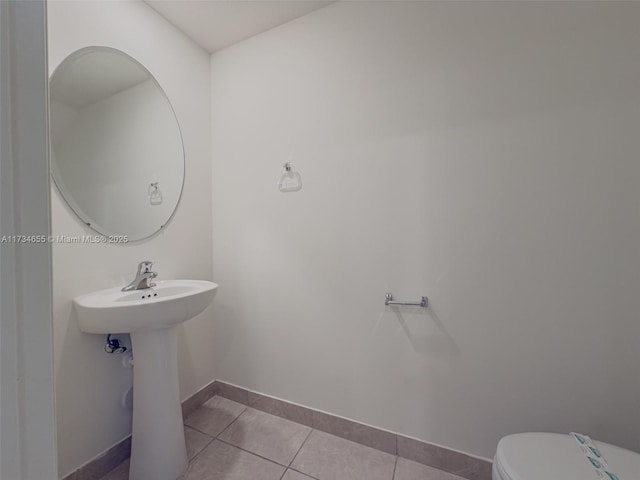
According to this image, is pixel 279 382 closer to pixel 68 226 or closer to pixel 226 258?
pixel 226 258

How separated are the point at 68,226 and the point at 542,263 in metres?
1.95

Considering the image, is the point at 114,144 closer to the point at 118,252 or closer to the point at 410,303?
the point at 118,252

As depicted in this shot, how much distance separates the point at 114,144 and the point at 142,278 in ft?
2.18

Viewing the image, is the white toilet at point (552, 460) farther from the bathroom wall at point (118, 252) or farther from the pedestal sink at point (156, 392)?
the bathroom wall at point (118, 252)

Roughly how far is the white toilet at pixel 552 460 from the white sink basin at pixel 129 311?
122 cm

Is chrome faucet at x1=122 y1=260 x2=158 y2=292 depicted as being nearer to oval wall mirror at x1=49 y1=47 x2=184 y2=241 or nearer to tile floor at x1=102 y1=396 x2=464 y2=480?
oval wall mirror at x1=49 y1=47 x2=184 y2=241

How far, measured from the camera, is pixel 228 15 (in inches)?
54.1

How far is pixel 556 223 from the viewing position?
980 millimetres

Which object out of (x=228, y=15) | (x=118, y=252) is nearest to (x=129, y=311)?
(x=118, y=252)

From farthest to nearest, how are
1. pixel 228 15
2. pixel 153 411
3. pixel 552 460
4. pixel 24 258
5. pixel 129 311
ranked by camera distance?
1. pixel 228 15
2. pixel 153 411
3. pixel 129 311
4. pixel 552 460
5. pixel 24 258

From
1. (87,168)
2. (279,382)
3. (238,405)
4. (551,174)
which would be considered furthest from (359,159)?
(238,405)

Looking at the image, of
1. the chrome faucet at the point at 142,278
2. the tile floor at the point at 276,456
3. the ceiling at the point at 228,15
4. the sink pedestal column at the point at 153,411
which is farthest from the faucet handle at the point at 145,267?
the ceiling at the point at 228,15

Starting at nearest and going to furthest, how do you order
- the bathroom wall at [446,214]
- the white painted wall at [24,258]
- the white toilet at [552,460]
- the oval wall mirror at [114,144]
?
the white painted wall at [24,258], the white toilet at [552,460], the bathroom wall at [446,214], the oval wall mirror at [114,144]

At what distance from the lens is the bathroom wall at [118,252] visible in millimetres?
1020
